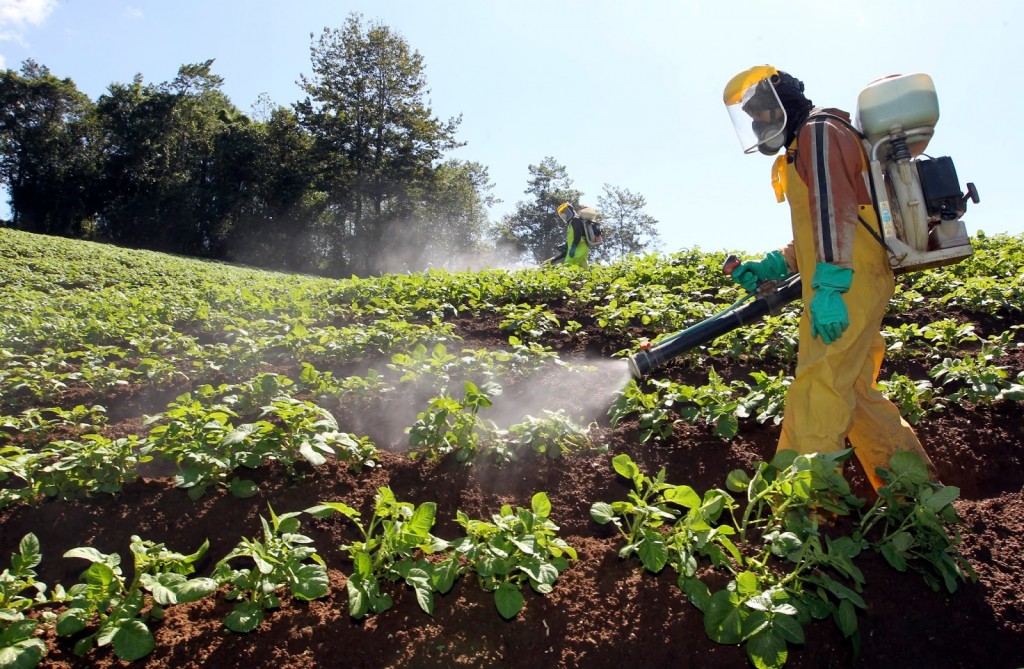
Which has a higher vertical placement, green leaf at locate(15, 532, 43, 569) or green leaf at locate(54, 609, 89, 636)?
green leaf at locate(15, 532, 43, 569)

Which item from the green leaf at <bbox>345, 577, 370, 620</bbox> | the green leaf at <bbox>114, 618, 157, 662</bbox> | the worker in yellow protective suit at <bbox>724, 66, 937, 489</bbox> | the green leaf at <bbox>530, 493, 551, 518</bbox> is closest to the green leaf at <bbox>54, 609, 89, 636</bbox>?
the green leaf at <bbox>114, 618, 157, 662</bbox>

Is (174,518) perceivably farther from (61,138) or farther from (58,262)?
(61,138)

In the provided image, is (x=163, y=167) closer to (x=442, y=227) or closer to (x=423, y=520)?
(x=442, y=227)

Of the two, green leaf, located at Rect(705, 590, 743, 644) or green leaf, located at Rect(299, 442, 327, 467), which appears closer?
green leaf, located at Rect(705, 590, 743, 644)

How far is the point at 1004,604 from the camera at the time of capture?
2.31m

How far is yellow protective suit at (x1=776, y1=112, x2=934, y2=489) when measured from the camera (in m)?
2.70

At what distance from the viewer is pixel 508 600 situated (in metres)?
1.93

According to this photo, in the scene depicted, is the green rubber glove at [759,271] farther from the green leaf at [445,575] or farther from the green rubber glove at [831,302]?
the green leaf at [445,575]

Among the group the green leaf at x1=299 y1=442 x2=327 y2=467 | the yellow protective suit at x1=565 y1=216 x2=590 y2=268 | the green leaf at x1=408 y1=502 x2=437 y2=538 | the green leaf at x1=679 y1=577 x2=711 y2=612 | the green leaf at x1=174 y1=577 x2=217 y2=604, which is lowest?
the green leaf at x1=679 y1=577 x2=711 y2=612

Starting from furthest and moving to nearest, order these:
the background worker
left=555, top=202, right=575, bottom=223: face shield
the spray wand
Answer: left=555, top=202, right=575, bottom=223: face shield → the background worker → the spray wand

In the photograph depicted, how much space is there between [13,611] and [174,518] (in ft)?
2.68

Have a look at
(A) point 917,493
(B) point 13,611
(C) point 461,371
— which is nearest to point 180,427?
(B) point 13,611

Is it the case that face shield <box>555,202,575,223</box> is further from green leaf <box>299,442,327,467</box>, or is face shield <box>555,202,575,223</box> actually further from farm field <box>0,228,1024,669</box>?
green leaf <box>299,442,327,467</box>

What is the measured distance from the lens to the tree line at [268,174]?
34938mm
